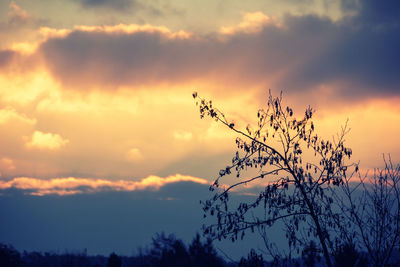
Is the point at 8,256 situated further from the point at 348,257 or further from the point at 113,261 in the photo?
the point at 348,257

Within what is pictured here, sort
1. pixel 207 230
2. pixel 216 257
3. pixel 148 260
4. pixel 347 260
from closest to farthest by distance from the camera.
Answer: pixel 207 230 → pixel 347 260 → pixel 216 257 → pixel 148 260

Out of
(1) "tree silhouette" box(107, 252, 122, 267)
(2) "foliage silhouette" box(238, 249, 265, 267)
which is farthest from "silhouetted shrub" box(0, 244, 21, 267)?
(2) "foliage silhouette" box(238, 249, 265, 267)

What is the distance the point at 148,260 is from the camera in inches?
3290

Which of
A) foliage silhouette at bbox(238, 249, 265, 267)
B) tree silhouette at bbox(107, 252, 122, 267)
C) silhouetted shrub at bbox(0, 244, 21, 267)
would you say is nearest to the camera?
foliage silhouette at bbox(238, 249, 265, 267)

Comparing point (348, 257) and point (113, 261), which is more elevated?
point (348, 257)

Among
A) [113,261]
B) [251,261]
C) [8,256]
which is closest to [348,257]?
[251,261]

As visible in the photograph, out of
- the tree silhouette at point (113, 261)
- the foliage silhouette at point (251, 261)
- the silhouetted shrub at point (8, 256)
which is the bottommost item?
the tree silhouette at point (113, 261)

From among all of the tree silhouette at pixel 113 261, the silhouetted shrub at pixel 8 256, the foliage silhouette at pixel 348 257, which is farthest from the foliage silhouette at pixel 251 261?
the tree silhouette at pixel 113 261

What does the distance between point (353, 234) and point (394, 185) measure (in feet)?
6.98

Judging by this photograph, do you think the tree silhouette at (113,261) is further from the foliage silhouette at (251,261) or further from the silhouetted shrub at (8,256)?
the foliage silhouette at (251,261)

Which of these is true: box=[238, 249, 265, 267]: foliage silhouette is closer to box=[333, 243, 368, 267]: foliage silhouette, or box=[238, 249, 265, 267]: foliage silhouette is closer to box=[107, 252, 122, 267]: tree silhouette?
box=[333, 243, 368, 267]: foliage silhouette

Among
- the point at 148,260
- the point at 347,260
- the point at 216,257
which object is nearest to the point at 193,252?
the point at 216,257

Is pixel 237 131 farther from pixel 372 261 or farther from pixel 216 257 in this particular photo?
pixel 216 257

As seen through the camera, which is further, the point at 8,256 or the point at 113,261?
the point at 113,261
